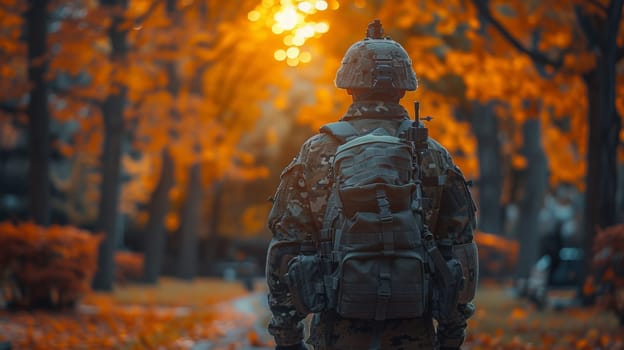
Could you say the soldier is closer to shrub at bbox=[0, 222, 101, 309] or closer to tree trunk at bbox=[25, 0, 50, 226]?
shrub at bbox=[0, 222, 101, 309]

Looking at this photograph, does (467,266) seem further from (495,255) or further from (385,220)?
(495,255)

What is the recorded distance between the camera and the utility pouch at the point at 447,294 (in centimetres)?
538

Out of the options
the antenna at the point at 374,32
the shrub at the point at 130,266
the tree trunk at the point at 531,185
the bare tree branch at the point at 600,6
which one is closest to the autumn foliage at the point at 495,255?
the tree trunk at the point at 531,185

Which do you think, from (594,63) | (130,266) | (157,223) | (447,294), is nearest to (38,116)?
(594,63)

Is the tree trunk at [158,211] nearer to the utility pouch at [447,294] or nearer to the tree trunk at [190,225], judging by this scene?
the tree trunk at [190,225]

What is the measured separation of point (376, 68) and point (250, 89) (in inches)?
1067

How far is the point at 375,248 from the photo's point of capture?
203 inches

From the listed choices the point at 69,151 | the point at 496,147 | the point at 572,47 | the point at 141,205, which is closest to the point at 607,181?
the point at 572,47

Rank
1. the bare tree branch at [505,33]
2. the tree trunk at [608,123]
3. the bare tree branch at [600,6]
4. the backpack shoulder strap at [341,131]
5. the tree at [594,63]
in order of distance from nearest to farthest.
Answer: the backpack shoulder strap at [341,131] < the bare tree branch at [600,6] < the tree trunk at [608,123] < the tree at [594,63] < the bare tree branch at [505,33]

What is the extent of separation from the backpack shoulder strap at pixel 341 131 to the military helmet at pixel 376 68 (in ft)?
0.86

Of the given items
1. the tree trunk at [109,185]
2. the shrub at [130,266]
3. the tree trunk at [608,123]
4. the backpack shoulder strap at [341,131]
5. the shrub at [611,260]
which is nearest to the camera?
the backpack shoulder strap at [341,131]

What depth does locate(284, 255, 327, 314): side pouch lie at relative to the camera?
211 inches

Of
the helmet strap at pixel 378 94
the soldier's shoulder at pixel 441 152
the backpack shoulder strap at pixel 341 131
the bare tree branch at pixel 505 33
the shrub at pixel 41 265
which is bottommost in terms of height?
the shrub at pixel 41 265

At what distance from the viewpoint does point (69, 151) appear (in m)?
26.5
